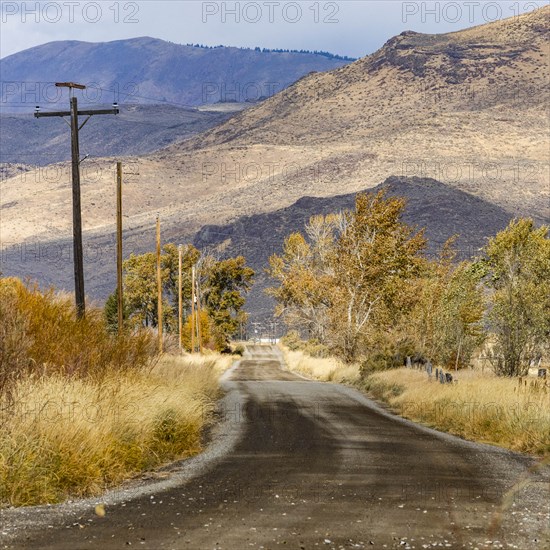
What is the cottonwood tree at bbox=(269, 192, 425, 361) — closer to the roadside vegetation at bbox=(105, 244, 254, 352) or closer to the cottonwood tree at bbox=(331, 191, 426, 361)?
the cottonwood tree at bbox=(331, 191, 426, 361)

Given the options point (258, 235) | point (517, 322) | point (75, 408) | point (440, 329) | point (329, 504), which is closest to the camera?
point (329, 504)

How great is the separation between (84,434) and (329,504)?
367cm

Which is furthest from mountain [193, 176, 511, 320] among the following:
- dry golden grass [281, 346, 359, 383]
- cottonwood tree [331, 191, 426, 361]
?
cottonwood tree [331, 191, 426, 361]

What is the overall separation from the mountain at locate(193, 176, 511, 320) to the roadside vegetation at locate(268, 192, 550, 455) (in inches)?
3681

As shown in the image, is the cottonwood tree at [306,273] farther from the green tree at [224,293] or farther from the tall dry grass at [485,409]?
the tall dry grass at [485,409]

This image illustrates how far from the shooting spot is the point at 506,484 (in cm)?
1262

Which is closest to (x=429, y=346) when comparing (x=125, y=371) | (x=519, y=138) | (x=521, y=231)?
(x=521, y=231)

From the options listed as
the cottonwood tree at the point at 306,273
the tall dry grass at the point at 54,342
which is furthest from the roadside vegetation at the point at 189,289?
the tall dry grass at the point at 54,342

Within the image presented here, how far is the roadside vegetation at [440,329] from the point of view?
66.4ft

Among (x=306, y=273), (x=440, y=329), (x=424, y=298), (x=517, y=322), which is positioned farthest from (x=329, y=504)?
(x=306, y=273)

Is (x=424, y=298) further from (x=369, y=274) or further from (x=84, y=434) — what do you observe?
(x=84, y=434)

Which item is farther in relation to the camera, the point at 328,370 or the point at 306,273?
the point at 306,273

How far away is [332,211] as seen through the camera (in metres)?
172

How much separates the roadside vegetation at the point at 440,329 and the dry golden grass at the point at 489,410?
0.03 m
